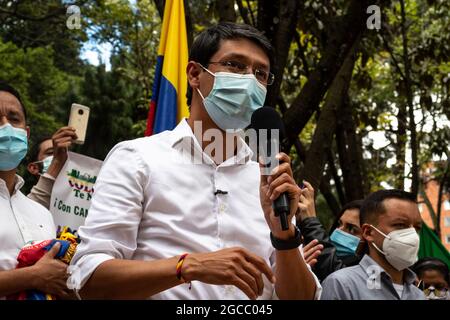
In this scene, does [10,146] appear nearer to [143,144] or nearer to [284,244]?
[143,144]

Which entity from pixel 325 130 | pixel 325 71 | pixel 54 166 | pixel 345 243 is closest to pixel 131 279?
pixel 54 166

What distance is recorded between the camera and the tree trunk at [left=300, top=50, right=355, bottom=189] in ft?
20.8

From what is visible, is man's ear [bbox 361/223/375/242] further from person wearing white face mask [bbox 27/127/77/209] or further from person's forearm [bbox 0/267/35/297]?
person's forearm [bbox 0/267/35/297]

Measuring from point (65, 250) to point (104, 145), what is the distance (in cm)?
1374

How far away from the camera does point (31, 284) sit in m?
3.17

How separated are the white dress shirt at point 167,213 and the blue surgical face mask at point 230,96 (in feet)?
0.79

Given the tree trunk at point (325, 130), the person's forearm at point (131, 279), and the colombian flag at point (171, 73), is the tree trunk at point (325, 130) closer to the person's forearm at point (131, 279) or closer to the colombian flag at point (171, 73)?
the colombian flag at point (171, 73)

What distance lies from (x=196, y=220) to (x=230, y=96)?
0.58 metres

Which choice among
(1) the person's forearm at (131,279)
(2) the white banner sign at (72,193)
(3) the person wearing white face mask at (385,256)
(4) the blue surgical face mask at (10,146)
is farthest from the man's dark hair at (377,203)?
(1) the person's forearm at (131,279)

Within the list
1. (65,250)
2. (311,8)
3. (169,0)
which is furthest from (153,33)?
(65,250)

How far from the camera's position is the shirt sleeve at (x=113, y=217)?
7.57ft

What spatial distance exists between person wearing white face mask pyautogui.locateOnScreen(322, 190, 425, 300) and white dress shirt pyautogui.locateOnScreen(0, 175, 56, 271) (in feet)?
5.28

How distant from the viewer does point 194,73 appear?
9.89 feet

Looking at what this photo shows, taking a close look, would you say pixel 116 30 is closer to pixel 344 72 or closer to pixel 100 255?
pixel 344 72
